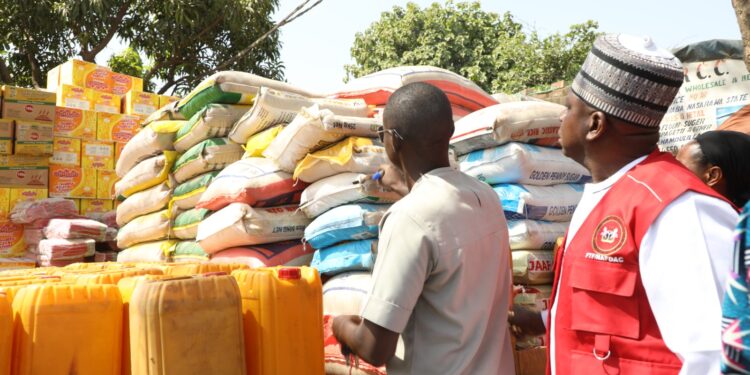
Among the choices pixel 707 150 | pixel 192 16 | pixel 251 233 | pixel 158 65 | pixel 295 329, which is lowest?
pixel 295 329

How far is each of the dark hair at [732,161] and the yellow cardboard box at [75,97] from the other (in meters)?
7.56

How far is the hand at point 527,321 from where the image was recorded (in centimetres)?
181

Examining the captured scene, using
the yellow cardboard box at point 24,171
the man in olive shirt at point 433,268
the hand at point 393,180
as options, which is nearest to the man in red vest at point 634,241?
the man in olive shirt at point 433,268

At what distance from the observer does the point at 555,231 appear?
3121 millimetres

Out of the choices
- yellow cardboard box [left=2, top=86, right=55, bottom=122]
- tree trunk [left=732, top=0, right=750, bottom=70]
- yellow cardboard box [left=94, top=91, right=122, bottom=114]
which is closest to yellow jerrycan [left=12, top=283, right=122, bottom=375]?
tree trunk [left=732, top=0, right=750, bottom=70]

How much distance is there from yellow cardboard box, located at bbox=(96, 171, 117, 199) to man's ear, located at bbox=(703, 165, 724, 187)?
22.9ft

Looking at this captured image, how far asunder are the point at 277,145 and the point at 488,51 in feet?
51.8

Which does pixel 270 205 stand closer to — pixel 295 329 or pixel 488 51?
pixel 295 329

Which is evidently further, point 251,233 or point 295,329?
point 251,233

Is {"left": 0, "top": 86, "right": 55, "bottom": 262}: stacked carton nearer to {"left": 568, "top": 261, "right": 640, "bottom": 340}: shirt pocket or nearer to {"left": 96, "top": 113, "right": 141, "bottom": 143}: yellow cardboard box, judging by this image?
{"left": 96, "top": 113, "right": 141, "bottom": 143}: yellow cardboard box

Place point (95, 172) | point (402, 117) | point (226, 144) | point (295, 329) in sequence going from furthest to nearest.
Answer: point (95, 172) < point (226, 144) < point (295, 329) < point (402, 117)

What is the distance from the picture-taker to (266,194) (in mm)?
3598

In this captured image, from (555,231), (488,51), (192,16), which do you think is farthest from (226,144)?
(488,51)

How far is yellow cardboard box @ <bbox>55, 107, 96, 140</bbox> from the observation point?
24.1 feet
